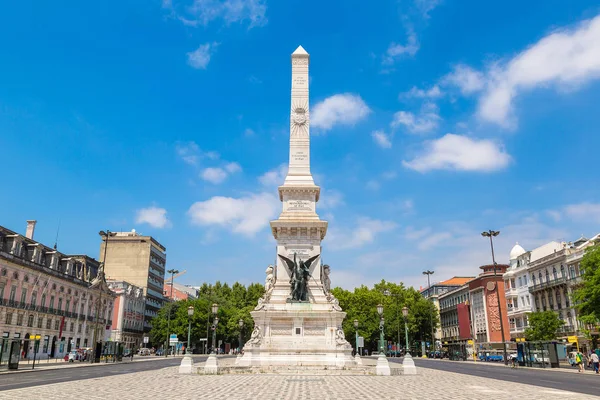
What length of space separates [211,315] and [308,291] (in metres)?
53.4

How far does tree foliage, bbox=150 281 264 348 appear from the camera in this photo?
3167 inches

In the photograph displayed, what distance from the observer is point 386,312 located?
83250mm

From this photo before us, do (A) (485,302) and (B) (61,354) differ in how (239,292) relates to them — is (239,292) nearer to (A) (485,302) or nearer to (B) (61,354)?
(B) (61,354)

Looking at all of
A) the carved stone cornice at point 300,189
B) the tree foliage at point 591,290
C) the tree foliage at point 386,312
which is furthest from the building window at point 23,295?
the tree foliage at point 591,290

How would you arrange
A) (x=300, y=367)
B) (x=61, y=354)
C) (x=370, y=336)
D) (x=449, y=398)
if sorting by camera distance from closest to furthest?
(x=449, y=398)
(x=300, y=367)
(x=61, y=354)
(x=370, y=336)

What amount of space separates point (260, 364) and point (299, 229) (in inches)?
397

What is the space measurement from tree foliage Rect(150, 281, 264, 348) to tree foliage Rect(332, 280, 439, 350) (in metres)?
15.8

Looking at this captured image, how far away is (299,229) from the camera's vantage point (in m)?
34.3

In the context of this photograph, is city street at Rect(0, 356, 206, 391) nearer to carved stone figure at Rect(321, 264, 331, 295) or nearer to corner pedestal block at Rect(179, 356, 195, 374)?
corner pedestal block at Rect(179, 356, 195, 374)

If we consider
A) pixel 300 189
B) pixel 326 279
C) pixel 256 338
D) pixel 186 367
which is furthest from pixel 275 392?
pixel 300 189

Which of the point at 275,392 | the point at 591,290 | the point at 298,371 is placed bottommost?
the point at 275,392

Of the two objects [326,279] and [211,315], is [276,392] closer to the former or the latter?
[326,279]

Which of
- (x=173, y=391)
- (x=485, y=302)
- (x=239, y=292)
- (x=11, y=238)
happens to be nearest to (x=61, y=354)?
(x=11, y=238)

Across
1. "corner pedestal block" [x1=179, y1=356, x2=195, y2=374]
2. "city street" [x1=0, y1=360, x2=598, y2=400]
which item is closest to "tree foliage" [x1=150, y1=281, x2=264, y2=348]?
"corner pedestal block" [x1=179, y1=356, x2=195, y2=374]
